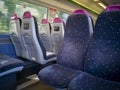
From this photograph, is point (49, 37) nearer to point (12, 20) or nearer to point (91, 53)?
point (12, 20)

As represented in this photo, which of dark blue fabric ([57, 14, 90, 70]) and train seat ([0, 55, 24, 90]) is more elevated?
dark blue fabric ([57, 14, 90, 70])

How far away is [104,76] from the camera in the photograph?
4.94 ft

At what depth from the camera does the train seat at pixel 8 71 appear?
185 cm

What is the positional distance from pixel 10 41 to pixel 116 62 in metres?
2.32

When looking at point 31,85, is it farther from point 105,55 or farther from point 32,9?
point 32,9

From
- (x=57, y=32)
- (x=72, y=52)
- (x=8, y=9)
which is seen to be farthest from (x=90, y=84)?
(x=8, y=9)

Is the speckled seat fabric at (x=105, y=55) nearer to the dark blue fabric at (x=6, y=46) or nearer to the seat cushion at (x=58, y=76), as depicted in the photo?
the seat cushion at (x=58, y=76)

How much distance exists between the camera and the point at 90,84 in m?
1.31

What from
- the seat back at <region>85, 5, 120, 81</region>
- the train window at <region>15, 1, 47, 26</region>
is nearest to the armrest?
the seat back at <region>85, 5, 120, 81</region>

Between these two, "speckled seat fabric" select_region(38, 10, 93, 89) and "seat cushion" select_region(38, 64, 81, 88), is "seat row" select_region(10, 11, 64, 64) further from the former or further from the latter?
"seat cushion" select_region(38, 64, 81, 88)

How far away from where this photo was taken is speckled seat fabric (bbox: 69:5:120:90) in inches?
56.4

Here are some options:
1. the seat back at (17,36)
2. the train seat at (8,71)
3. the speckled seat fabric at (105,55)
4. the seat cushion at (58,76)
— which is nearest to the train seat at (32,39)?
the seat back at (17,36)

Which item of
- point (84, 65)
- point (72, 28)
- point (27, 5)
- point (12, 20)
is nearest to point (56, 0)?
point (27, 5)

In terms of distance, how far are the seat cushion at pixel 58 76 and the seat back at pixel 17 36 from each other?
4.24 feet
